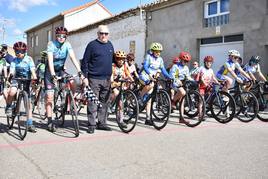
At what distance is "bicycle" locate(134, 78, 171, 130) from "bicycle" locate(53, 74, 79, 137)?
5.74 feet

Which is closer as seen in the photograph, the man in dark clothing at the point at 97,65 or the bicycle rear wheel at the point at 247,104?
the man in dark clothing at the point at 97,65

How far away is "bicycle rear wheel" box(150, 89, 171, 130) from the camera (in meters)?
6.82

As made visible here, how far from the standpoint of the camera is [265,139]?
6160 mm

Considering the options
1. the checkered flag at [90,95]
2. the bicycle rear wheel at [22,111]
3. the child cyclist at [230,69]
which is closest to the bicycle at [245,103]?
the child cyclist at [230,69]

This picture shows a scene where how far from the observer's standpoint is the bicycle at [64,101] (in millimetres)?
6027

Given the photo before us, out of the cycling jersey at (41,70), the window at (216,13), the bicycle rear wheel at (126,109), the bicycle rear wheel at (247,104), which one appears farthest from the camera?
the window at (216,13)

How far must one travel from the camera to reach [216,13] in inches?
584

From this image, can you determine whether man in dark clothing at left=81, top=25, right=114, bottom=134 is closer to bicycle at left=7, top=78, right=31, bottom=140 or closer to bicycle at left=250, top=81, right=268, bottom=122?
bicycle at left=7, top=78, right=31, bottom=140

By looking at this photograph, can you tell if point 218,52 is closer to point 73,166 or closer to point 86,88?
point 86,88

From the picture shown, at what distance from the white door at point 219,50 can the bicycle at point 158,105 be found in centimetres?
760

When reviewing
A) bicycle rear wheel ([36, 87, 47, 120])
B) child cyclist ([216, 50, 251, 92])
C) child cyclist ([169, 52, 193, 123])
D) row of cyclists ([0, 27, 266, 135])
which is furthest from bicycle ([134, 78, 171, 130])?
bicycle rear wheel ([36, 87, 47, 120])

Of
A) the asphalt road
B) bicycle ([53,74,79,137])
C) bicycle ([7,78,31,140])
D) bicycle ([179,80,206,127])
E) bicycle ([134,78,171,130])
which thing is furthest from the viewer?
bicycle ([179,80,206,127])

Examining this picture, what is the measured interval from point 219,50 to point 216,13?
170 cm

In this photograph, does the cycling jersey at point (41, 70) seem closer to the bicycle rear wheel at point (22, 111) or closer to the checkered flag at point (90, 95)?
the bicycle rear wheel at point (22, 111)
